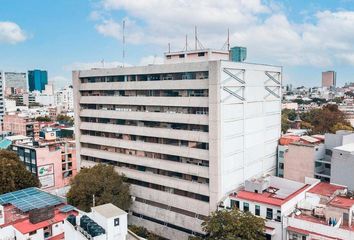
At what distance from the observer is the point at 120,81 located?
51281mm

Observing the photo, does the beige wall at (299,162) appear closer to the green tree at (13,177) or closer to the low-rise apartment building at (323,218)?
the low-rise apartment building at (323,218)

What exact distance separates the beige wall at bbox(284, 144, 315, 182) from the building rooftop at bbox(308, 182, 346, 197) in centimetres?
369

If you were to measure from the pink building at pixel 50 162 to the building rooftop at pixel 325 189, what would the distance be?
43.6 meters

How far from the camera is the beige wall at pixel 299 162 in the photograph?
4566 centimetres

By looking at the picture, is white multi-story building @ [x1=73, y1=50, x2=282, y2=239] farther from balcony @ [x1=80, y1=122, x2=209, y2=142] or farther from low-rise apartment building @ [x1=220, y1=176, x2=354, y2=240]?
low-rise apartment building @ [x1=220, y1=176, x2=354, y2=240]

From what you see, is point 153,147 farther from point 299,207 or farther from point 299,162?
point 299,162

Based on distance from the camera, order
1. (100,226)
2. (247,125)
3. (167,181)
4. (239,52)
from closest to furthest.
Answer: (100,226) < (247,125) < (167,181) < (239,52)

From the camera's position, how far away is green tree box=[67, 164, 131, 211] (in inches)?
1786

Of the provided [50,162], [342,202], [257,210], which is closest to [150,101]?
[257,210]

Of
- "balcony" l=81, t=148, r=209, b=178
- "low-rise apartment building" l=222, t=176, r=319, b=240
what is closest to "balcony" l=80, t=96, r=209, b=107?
"balcony" l=81, t=148, r=209, b=178

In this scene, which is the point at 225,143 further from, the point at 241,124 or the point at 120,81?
the point at 120,81

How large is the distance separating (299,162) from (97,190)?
28.3 metres

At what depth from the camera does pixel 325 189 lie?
1597 inches

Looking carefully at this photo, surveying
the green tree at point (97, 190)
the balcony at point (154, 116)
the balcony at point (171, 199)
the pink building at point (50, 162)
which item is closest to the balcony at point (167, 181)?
the balcony at point (171, 199)
